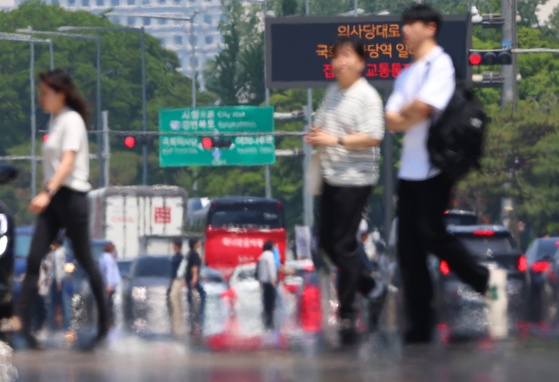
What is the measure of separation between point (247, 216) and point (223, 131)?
309 inches

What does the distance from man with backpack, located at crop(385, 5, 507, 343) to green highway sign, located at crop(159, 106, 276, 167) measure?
3495 centimetres

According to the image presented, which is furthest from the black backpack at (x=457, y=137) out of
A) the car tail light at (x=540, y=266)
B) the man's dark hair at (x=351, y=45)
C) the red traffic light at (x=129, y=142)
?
the red traffic light at (x=129, y=142)

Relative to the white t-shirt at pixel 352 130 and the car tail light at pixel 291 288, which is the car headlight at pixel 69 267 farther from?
the white t-shirt at pixel 352 130

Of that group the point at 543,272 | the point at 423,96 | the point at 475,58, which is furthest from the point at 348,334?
the point at 475,58

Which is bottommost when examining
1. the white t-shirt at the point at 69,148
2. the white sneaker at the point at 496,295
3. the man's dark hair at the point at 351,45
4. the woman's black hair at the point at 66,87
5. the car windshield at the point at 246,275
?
the car windshield at the point at 246,275

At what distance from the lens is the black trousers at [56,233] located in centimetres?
567

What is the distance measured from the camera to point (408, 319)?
5254 mm

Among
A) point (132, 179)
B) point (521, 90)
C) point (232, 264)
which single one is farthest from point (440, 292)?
point (132, 179)

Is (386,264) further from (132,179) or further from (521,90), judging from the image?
(132,179)

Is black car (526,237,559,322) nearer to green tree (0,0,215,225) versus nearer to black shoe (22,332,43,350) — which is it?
black shoe (22,332,43,350)

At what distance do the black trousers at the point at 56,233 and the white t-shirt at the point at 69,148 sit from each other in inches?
2.7

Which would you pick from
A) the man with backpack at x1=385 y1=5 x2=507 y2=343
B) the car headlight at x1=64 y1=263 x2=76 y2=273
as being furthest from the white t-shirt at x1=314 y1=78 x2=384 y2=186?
the car headlight at x1=64 y1=263 x2=76 y2=273

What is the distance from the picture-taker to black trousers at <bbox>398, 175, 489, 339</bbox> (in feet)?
16.6

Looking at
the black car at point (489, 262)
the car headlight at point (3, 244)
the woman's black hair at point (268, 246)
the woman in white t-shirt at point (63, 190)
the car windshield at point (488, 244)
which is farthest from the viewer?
the woman's black hair at point (268, 246)
